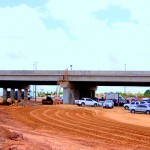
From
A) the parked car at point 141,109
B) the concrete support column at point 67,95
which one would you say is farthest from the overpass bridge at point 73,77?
the parked car at point 141,109

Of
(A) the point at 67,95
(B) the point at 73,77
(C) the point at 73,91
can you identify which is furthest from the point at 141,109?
(C) the point at 73,91

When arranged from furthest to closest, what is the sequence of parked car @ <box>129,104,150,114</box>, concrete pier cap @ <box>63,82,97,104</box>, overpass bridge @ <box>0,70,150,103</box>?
concrete pier cap @ <box>63,82,97,104</box>, overpass bridge @ <box>0,70,150,103</box>, parked car @ <box>129,104,150,114</box>

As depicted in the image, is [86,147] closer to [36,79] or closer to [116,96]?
[36,79]

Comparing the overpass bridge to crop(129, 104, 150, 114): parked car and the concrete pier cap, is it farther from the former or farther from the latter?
crop(129, 104, 150, 114): parked car

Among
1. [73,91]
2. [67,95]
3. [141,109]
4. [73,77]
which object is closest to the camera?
[141,109]

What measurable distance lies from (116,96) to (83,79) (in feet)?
53.5

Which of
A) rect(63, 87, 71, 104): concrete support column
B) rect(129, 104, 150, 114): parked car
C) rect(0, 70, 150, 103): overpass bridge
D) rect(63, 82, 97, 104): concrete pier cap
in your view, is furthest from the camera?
rect(63, 82, 97, 104): concrete pier cap

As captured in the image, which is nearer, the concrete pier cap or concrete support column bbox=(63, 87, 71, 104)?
concrete support column bbox=(63, 87, 71, 104)

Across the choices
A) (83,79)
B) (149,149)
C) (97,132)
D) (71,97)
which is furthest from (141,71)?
(149,149)

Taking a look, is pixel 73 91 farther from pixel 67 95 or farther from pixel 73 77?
pixel 73 77

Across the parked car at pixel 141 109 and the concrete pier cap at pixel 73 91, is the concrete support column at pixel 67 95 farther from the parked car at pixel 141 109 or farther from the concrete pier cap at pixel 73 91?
the parked car at pixel 141 109

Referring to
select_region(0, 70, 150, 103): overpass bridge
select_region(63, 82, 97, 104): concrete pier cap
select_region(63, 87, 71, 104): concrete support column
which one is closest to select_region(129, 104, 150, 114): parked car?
select_region(0, 70, 150, 103): overpass bridge

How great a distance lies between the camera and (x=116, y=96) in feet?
295

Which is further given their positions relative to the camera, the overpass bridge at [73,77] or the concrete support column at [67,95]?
the concrete support column at [67,95]
